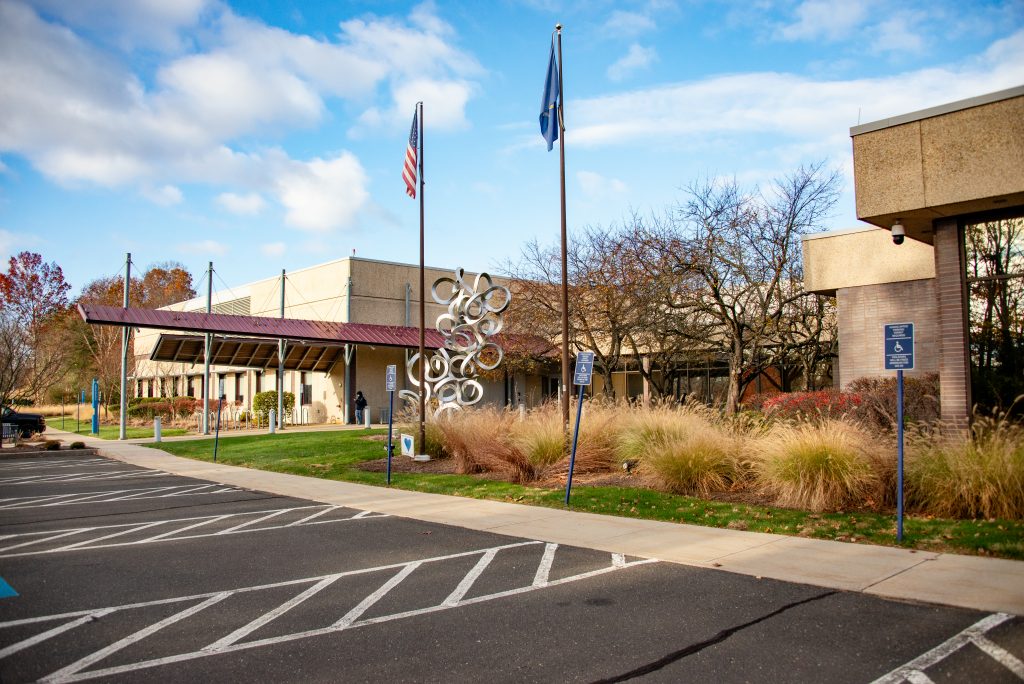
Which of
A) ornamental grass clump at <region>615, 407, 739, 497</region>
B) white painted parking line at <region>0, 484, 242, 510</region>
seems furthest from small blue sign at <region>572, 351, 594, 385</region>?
white painted parking line at <region>0, 484, 242, 510</region>

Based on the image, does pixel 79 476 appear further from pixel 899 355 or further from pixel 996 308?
pixel 996 308

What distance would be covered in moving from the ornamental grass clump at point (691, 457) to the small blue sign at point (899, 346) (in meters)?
3.74

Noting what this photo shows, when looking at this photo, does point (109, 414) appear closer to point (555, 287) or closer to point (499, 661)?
point (555, 287)

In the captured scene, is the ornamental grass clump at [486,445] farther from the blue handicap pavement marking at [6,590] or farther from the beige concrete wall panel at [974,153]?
the blue handicap pavement marking at [6,590]

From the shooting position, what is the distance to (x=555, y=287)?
26266 mm

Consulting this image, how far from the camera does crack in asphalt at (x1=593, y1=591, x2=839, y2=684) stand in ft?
15.7

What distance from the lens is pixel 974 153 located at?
11109mm

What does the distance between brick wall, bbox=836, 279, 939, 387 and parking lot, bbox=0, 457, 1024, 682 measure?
38.1ft

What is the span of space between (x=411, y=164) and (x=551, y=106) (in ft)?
13.8

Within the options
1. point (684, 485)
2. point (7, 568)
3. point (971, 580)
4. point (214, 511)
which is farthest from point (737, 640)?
point (214, 511)

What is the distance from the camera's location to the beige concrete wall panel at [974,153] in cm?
1082

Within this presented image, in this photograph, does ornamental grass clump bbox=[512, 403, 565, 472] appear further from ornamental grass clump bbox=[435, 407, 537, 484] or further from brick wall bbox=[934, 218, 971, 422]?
brick wall bbox=[934, 218, 971, 422]

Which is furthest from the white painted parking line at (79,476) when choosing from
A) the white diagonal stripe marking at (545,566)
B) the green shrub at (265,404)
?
the green shrub at (265,404)

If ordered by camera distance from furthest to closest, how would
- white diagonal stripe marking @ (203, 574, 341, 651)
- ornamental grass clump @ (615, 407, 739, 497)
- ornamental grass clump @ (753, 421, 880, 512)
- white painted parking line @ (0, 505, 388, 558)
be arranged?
ornamental grass clump @ (615, 407, 739, 497) < ornamental grass clump @ (753, 421, 880, 512) < white painted parking line @ (0, 505, 388, 558) < white diagonal stripe marking @ (203, 574, 341, 651)
